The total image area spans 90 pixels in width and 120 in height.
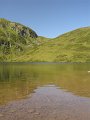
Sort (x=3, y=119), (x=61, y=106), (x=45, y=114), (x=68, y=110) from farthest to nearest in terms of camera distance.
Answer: (x=61, y=106) → (x=68, y=110) → (x=45, y=114) → (x=3, y=119)

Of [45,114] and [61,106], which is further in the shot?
[61,106]

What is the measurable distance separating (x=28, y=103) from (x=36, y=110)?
14.1 ft

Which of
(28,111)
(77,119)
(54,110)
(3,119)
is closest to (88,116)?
(77,119)

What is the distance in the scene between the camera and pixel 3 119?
878 inches

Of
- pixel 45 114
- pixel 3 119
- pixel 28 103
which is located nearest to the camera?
pixel 3 119

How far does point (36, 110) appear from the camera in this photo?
26.1 m

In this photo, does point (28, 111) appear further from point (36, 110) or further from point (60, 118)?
point (60, 118)

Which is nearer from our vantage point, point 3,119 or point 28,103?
point 3,119

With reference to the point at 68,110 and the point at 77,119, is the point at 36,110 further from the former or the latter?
the point at 77,119

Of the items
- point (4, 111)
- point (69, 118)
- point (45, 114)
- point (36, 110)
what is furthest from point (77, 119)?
point (4, 111)

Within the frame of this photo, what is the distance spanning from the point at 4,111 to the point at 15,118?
3133 mm

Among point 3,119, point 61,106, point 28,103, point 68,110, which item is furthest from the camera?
point 28,103

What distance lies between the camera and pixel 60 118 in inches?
902

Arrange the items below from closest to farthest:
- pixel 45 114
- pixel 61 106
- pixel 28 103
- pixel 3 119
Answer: pixel 3 119
pixel 45 114
pixel 61 106
pixel 28 103
